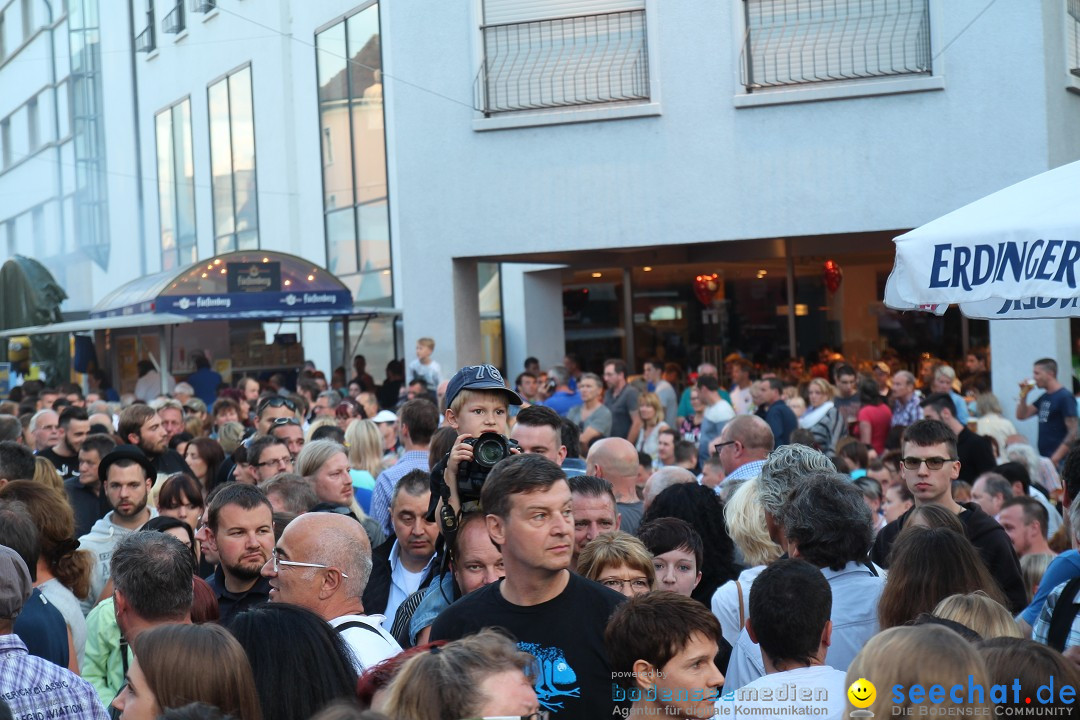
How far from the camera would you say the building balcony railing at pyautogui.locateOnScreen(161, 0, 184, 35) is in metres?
32.0

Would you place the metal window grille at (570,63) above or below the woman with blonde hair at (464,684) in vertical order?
above

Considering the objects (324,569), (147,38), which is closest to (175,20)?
(147,38)

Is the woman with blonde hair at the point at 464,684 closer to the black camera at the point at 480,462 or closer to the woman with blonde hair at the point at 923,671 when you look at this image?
the woman with blonde hair at the point at 923,671

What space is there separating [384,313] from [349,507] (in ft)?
47.0

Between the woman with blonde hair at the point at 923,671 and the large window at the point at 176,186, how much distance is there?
30.6m

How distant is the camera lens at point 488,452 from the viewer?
4.86m

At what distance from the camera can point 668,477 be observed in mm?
7230

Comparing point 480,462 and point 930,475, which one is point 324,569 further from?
point 930,475

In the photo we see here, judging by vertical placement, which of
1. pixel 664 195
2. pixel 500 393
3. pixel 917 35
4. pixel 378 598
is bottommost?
pixel 378 598

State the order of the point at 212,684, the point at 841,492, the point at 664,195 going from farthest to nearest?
the point at 664,195 < the point at 841,492 < the point at 212,684

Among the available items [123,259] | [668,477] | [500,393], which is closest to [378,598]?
[500,393]

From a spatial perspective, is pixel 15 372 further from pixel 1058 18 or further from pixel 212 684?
pixel 212 684

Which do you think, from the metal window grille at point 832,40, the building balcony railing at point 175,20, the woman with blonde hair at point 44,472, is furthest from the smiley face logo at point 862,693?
the building balcony railing at point 175,20

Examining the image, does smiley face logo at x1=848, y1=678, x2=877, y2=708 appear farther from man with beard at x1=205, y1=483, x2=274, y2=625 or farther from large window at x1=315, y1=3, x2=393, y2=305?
large window at x1=315, y1=3, x2=393, y2=305
